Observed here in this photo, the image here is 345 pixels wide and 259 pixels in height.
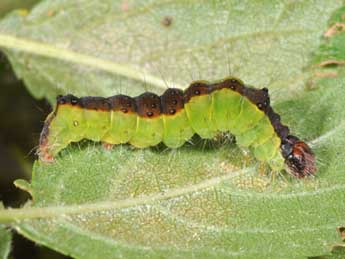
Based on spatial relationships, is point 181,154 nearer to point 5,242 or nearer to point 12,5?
point 5,242

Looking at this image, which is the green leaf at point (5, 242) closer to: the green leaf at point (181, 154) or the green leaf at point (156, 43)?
the green leaf at point (181, 154)

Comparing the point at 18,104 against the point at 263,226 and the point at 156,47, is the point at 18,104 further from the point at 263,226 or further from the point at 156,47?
the point at 263,226

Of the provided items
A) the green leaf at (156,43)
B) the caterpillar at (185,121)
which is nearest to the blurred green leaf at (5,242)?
the caterpillar at (185,121)

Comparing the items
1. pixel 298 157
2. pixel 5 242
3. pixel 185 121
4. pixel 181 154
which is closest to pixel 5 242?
pixel 5 242

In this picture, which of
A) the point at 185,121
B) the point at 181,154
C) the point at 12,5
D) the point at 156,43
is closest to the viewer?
the point at 185,121

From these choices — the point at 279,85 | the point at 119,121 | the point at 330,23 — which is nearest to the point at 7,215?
the point at 119,121

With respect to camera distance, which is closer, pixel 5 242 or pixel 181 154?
pixel 5 242

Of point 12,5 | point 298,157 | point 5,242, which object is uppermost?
point 298,157
